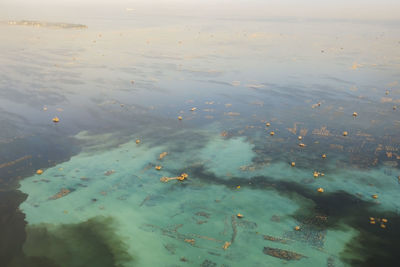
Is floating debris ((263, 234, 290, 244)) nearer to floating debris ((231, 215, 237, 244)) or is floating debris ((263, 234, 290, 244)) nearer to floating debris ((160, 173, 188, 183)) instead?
floating debris ((231, 215, 237, 244))

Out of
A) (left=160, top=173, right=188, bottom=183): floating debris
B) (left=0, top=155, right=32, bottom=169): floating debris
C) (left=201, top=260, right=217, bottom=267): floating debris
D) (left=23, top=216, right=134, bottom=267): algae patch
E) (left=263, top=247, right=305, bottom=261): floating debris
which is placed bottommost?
(left=23, top=216, right=134, bottom=267): algae patch

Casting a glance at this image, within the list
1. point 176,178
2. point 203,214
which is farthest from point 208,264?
point 176,178

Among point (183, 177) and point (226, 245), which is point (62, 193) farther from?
point (226, 245)

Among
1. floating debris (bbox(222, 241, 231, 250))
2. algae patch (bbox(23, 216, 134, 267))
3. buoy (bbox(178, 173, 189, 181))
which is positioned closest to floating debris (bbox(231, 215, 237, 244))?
floating debris (bbox(222, 241, 231, 250))

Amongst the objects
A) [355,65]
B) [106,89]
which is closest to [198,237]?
[106,89]

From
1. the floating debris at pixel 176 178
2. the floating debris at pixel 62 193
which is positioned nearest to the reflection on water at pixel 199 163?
the floating debris at pixel 176 178

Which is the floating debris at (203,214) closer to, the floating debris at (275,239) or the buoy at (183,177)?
the floating debris at (275,239)
